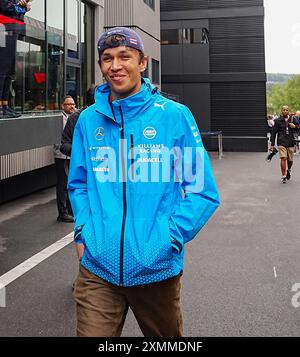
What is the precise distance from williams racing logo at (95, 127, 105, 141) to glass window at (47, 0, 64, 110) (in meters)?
7.68

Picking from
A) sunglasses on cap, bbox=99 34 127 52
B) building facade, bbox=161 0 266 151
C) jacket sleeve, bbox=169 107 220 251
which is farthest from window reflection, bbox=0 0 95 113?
building facade, bbox=161 0 266 151

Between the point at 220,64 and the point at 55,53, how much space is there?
55.9ft

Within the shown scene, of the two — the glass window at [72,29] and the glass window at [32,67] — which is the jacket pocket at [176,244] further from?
the glass window at [72,29]

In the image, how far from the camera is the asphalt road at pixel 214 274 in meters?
→ 3.87

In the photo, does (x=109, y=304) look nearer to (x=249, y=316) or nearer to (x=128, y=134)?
(x=128, y=134)

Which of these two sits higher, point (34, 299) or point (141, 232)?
point (141, 232)

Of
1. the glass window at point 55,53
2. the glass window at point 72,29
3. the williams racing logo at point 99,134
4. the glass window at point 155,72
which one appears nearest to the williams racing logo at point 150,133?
the williams racing logo at point 99,134

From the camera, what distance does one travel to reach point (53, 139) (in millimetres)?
8148

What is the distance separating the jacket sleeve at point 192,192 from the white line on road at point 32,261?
3.52 metres

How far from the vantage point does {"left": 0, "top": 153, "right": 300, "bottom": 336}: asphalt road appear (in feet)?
12.7

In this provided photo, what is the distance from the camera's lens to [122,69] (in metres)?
2.24
